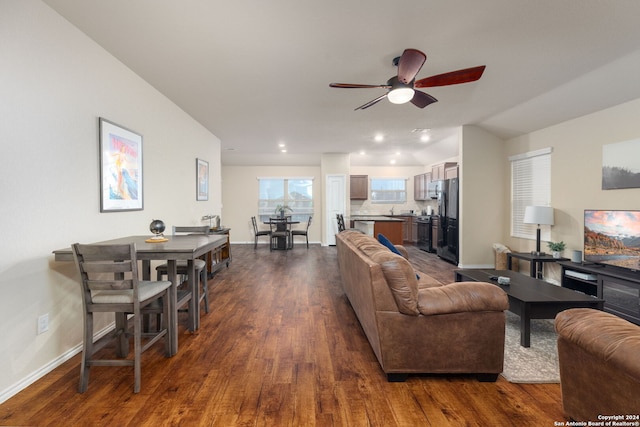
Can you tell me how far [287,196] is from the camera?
884 centimetres

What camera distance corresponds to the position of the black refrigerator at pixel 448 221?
563cm

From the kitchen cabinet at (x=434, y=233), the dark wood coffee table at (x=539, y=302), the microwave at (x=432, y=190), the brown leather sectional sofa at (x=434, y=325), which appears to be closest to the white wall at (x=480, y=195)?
the kitchen cabinet at (x=434, y=233)

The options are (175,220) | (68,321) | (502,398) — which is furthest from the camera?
(175,220)

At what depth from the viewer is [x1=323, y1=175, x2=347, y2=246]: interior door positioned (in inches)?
316

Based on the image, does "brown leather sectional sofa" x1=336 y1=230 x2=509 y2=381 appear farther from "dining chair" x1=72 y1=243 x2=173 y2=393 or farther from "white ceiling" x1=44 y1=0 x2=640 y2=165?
"white ceiling" x1=44 y1=0 x2=640 y2=165

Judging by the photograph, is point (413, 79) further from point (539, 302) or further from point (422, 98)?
point (539, 302)

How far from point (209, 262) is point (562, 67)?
5046 millimetres

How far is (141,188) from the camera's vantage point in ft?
10.4

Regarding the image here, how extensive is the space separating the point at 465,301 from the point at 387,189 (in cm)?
760

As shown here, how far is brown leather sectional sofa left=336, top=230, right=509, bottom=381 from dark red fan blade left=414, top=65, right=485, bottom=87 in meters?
1.72

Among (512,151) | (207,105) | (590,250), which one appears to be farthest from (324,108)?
(590,250)

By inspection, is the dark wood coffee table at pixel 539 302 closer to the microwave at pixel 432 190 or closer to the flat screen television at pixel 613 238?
the flat screen television at pixel 613 238

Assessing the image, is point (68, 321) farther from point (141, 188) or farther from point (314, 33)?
point (314, 33)

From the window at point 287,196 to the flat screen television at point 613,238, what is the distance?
641cm
